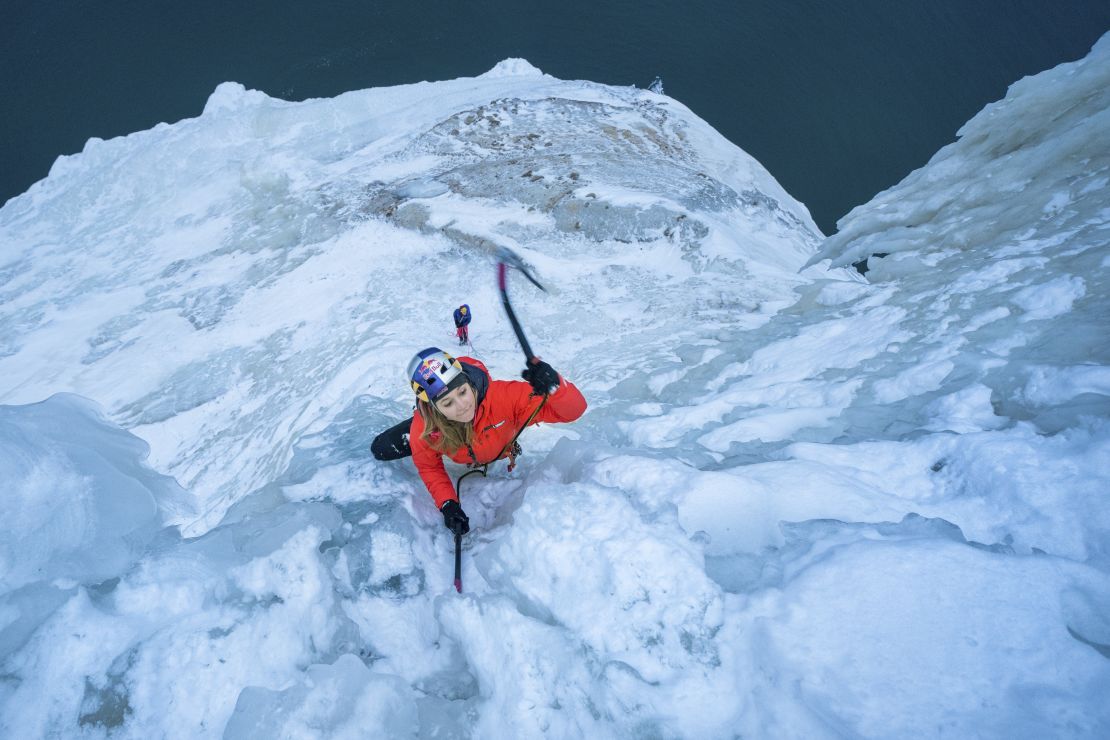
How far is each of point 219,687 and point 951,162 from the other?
7.52 metres

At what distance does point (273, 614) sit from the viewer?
2.46 meters

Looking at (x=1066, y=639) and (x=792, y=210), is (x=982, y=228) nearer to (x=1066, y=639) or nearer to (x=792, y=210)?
(x=1066, y=639)

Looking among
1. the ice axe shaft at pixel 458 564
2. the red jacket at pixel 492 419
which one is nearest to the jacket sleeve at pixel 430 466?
the red jacket at pixel 492 419

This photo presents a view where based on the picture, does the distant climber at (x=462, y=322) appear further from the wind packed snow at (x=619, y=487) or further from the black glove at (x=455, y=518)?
the black glove at (x=455, y=518)

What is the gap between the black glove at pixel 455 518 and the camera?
2908 millimetres

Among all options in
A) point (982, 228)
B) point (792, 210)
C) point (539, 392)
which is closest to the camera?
point (539, 392)

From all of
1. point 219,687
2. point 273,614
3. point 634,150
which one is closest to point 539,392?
point 273,614

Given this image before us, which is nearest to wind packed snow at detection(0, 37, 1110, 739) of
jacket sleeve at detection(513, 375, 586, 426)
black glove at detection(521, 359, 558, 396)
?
jacket sleeve at detection(513, 375, 586, 426)

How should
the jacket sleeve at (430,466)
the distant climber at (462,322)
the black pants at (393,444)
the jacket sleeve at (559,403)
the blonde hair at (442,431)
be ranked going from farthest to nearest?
the distant climber at (462,322) → the black pants at (393,444) → the jacket sleeve at (559,403) → the jacket sleeve at (430,466) → the blonde hair at (442,431)

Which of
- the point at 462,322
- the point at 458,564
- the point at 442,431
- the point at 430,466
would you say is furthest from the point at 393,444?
the point at 462,322

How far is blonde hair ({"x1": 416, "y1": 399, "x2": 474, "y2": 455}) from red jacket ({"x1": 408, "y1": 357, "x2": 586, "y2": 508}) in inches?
2.1

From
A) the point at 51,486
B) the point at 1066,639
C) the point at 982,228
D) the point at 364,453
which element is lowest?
the point at 1066,639

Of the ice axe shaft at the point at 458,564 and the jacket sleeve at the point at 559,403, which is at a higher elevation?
the jacket sleeve at the point at 559,403

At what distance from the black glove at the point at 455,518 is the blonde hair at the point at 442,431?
0.26 m
